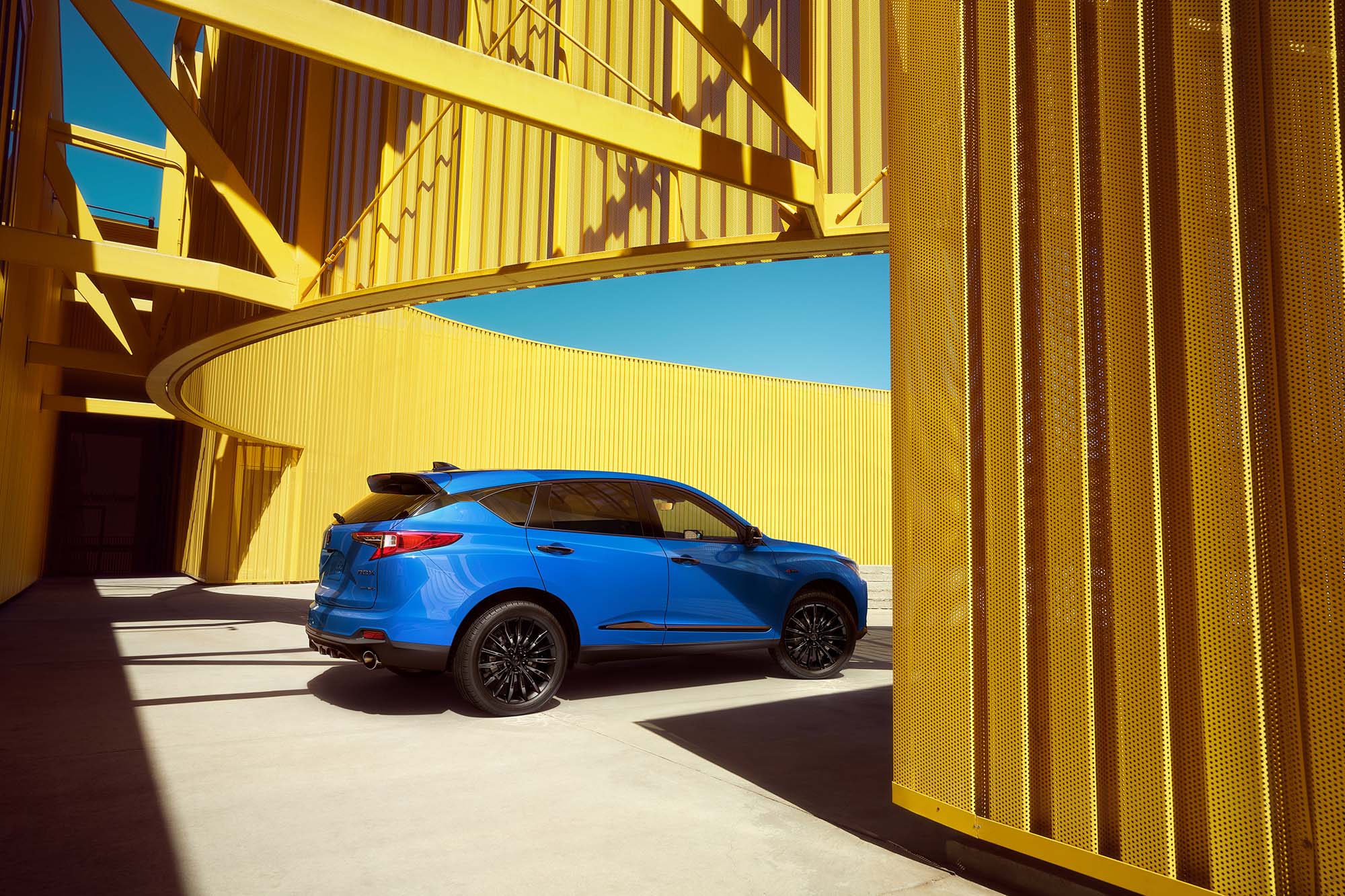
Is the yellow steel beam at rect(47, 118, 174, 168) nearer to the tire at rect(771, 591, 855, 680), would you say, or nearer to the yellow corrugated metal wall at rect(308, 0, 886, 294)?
the yellow corrugated metal wall at rect(308, 0, 886, 294)

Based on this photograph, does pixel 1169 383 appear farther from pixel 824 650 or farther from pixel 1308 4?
pixel 824 650

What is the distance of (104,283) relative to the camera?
9531 mm

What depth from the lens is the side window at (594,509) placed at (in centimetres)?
577

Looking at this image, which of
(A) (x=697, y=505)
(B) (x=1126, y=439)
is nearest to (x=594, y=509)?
(A) (x=697, y=505)

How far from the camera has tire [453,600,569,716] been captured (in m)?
5.19

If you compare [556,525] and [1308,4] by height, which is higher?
[1308,4]

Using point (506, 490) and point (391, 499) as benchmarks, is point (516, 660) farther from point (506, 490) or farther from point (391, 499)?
point (391, 499)

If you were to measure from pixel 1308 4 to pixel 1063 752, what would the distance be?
2.29 meters

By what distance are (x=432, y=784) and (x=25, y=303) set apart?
11447 mm

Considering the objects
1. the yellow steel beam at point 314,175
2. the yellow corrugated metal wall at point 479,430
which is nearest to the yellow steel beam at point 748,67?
the yellow steel beam at point 314,175

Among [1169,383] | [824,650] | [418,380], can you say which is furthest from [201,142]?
[418,380]

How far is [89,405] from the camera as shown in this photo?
1499cm

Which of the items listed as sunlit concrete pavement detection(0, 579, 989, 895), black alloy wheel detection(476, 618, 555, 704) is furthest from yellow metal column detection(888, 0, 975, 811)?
black alloy wheel detection(476, 618, 555, 704)

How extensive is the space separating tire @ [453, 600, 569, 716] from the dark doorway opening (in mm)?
18305
